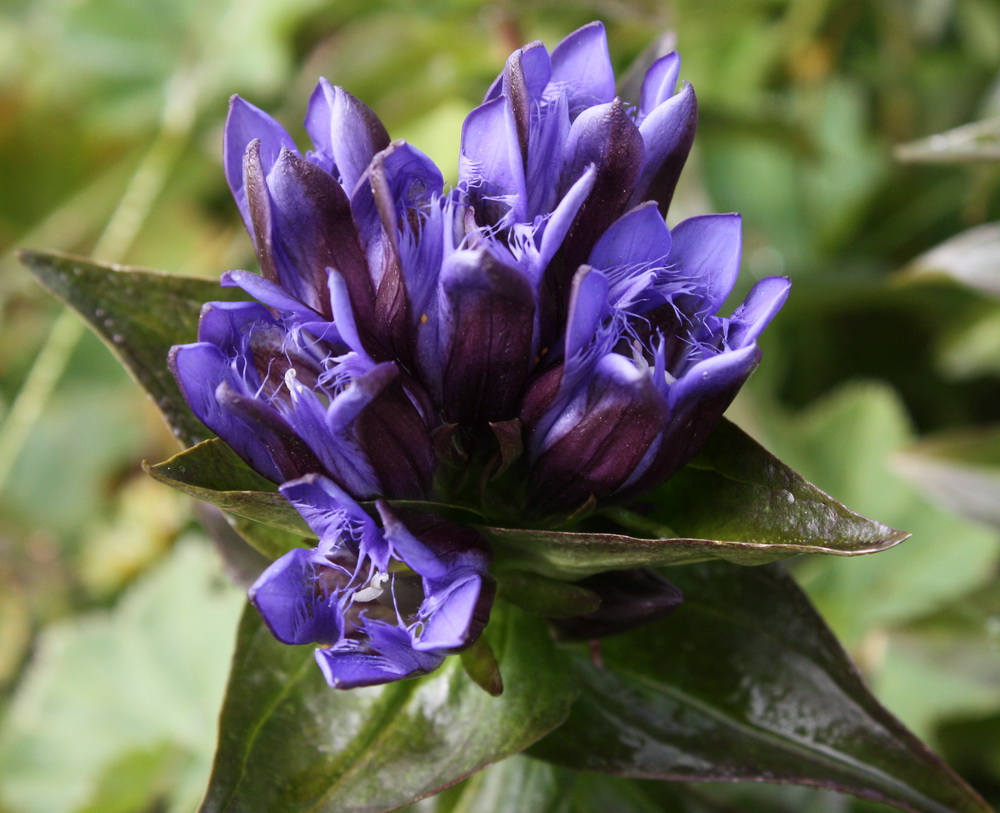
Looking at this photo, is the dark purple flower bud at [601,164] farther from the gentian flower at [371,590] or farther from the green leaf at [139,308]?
the green leaf at [139,308]

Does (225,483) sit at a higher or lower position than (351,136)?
lower

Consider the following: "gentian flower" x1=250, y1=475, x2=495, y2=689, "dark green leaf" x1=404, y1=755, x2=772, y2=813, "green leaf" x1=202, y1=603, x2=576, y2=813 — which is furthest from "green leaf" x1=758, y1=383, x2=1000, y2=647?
"gentian flower" x1=250, y1=475, x2=495, y2=689

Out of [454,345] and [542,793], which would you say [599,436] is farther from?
[542,793]

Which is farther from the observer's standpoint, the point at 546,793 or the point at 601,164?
the point at 546,793

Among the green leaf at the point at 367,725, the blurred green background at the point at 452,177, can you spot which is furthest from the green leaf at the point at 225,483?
the blurred green background at the point at 452,177

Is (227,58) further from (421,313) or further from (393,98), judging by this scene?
(421,313)

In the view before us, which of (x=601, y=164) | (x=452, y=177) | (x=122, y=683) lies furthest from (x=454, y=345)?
(x=122, y=683)

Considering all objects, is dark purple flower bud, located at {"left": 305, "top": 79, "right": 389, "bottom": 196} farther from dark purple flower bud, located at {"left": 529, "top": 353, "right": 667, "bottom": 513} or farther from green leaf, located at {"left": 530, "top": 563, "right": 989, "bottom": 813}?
green leaf, located at {"left": 530, "top": 563, "right": 989, "bottom": 813}
